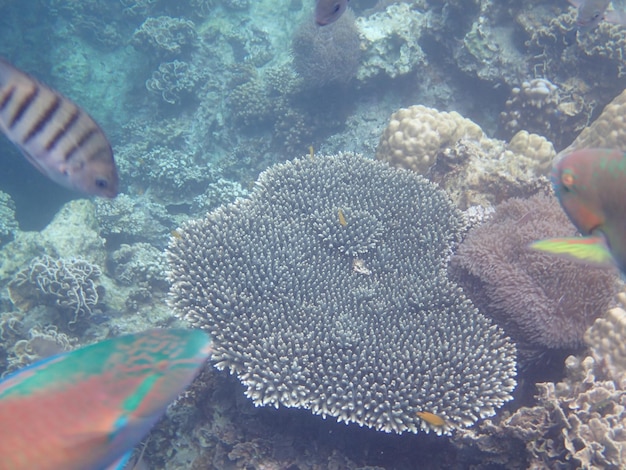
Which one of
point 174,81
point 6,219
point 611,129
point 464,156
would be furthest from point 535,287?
point 174,81

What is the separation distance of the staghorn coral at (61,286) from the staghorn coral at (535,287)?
18.0 ft

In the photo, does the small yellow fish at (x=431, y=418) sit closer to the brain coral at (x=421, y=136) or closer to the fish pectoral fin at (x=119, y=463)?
the fish pectoral fin at (x=119, y=463)

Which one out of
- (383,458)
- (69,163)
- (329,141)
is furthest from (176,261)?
(329,141)

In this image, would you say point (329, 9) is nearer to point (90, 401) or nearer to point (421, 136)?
point (421, 136)

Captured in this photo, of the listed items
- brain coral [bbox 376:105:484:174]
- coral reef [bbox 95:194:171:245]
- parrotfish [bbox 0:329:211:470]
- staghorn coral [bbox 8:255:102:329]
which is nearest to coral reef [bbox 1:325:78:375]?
staghorn coral [bbox 8:255:102:329]

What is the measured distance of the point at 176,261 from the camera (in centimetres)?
476

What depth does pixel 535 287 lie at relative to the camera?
12.9 ft

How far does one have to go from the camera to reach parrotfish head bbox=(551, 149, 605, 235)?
2037 millimetres

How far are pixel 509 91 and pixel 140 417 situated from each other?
913 cm

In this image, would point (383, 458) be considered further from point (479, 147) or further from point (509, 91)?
point (509, 91)

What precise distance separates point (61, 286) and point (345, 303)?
178 inches

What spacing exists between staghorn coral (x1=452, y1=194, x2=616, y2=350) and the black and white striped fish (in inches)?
143

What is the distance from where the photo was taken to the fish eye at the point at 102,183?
7.35 ft

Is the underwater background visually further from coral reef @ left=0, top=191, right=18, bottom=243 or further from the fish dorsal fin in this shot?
the fish dorsal fin
